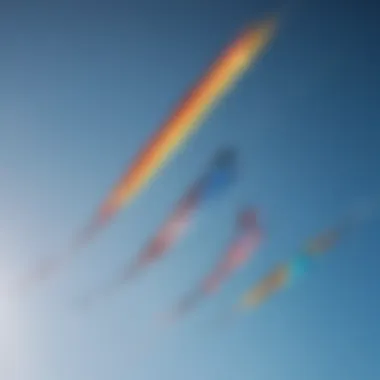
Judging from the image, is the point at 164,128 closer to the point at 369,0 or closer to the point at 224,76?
the point at 224,76

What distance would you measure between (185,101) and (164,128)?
23cm

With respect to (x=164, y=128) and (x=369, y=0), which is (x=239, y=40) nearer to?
(x=164, y=128)

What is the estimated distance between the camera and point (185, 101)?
8.00 feet

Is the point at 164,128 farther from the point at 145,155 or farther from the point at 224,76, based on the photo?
the point at 224,76

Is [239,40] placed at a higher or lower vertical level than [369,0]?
higher

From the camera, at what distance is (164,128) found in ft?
8.09

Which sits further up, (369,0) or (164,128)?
(164,128)

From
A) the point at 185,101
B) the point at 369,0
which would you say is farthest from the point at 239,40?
the point at 369,0

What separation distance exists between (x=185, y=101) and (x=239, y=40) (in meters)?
0.53

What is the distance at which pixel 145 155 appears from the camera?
2.48m

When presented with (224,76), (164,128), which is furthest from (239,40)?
(164,128)

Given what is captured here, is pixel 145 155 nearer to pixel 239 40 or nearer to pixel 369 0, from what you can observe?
pixel 239 40

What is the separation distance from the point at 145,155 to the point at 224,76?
2.51 feet

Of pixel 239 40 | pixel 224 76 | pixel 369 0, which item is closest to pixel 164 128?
pixel 224 76
